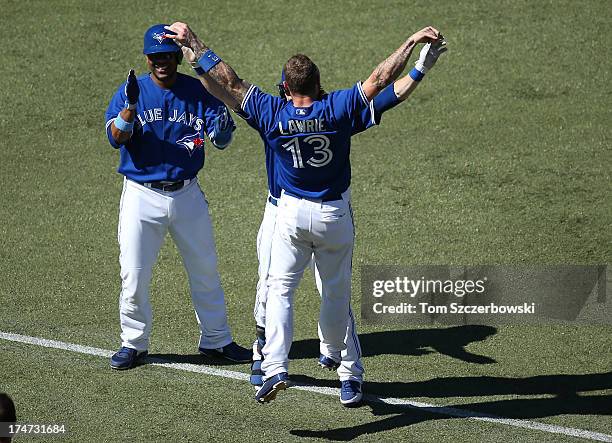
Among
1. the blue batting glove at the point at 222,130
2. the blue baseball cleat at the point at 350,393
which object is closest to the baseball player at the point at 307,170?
the blue baseball cleat at the point at 350,393

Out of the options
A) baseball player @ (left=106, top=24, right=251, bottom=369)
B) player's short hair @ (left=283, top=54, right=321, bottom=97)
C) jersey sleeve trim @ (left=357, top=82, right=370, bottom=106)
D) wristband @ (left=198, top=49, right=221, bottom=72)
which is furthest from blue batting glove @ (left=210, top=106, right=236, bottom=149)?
jersey sleeve trim @ (left=357, top=82, right=370, bottom=106)

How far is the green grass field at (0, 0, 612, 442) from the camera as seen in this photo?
7.40 meters

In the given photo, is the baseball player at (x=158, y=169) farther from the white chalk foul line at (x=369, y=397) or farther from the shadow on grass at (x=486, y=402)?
the shadow on grass at (x=486, y=402)

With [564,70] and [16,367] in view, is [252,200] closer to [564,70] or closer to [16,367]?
[16,367]

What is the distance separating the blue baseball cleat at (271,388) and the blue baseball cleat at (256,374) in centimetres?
73

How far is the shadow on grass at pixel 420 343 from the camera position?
8.33m

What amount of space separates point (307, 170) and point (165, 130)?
1.32m

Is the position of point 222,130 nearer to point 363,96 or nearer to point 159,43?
point 159,43

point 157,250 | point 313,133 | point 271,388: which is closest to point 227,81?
point 313,133

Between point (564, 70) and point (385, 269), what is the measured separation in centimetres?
456

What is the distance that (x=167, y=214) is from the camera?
7809 mm

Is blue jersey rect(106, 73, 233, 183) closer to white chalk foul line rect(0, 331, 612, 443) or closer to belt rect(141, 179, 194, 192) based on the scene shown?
belt rect(141, 179, 194, 192)

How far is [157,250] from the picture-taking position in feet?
26.1

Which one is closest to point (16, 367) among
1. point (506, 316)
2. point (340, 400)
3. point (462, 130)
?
point (340, 400)
